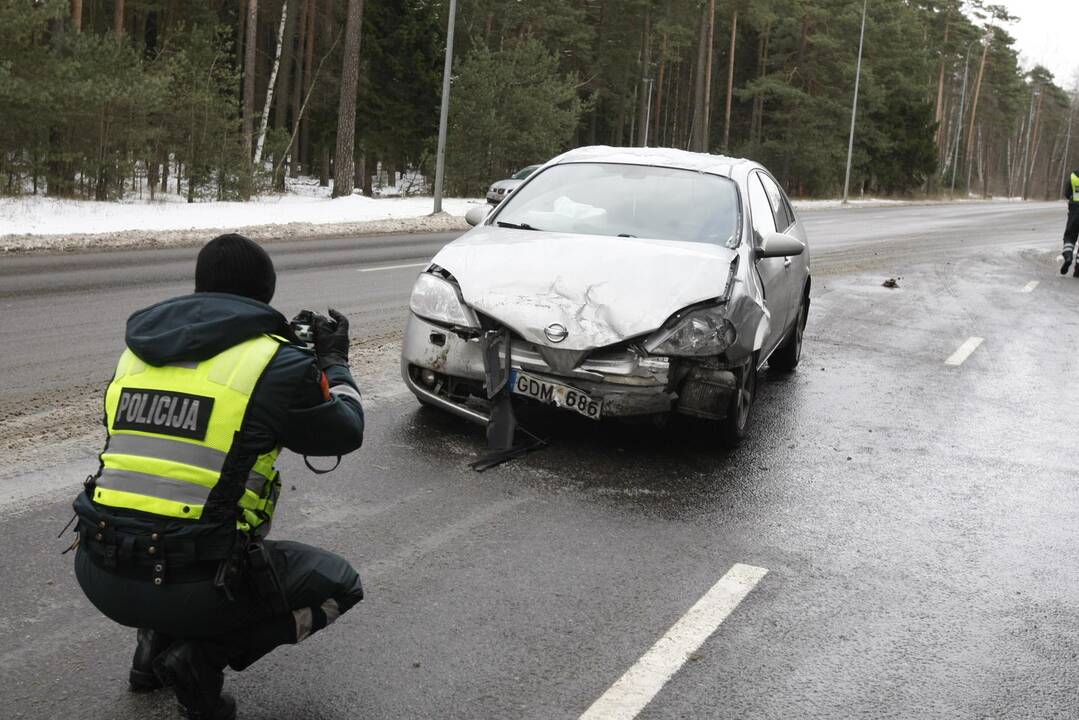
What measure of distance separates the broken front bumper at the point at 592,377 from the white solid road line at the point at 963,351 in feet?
15.7

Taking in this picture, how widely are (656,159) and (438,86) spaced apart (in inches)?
1532

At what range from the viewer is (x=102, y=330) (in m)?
9.60

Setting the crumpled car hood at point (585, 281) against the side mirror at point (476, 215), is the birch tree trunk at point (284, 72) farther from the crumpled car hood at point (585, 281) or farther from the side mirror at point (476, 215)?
the crumpled car hood at point (585, 281)

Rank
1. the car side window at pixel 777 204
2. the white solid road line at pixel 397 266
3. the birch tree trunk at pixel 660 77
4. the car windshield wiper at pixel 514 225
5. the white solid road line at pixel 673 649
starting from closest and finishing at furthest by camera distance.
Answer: the white solid road line at pixel 673 649, the car windshield wiper at pixel 514 225, the car side window at pixel 777 204, the white solid road line at pixel 397 266, the birch tree trunk at pixel 660 77

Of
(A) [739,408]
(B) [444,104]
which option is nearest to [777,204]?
(A) [739,408]

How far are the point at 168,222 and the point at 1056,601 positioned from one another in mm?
20637

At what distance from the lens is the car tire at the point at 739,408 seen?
6.45m

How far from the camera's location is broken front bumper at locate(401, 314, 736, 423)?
19.6ft

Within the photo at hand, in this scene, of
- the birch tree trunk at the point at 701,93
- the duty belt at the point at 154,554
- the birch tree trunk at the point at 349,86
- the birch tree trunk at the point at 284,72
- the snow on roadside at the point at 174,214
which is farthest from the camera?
the birch tree trunk at the point at 701,93

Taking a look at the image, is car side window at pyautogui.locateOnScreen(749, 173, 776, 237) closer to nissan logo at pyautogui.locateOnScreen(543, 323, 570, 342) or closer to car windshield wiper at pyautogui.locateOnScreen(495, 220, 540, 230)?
car windshield wiper at pyautogui.locateOnScreen(495, 220, 540, 230)

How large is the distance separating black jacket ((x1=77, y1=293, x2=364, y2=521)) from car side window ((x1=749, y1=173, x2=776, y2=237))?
4.96 m

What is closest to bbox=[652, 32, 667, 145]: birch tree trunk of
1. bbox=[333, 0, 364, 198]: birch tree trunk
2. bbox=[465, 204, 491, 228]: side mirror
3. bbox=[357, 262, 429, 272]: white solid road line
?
bbox=[333, 0, 364, 198]: birch tree trunk

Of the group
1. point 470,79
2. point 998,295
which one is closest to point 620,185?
point 998,295

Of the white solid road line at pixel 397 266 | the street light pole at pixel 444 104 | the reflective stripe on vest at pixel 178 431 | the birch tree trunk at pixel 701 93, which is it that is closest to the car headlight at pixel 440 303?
the reflective stripe on vest at pixel 178 431
